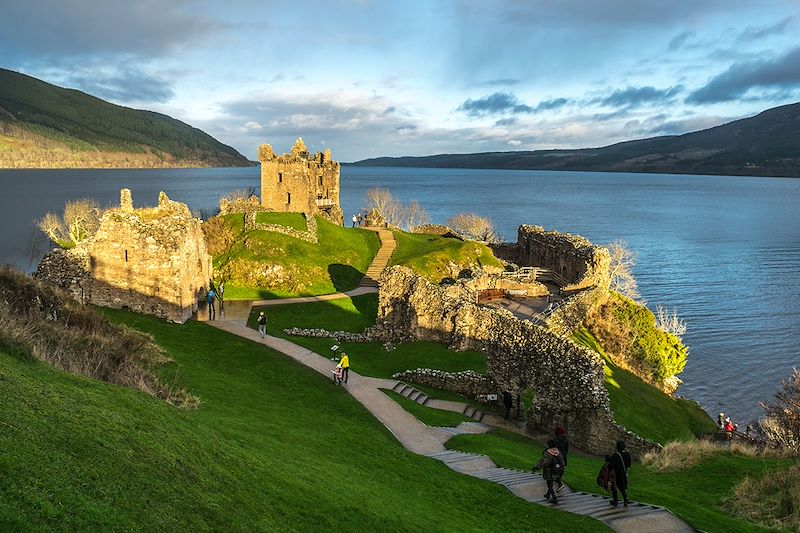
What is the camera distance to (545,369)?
26734 mm

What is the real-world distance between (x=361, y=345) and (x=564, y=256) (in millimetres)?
29688

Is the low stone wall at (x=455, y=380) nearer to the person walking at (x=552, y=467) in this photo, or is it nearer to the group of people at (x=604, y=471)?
the group of people at (x=604, y=471)

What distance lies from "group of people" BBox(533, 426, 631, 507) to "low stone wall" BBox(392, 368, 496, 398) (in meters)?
13.6

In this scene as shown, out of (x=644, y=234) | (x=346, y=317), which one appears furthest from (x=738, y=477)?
(x=644, y=234)

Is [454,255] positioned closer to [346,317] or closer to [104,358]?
[346,317]

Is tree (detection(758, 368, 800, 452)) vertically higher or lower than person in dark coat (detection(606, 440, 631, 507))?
lower

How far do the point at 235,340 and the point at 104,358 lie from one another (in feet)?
52.5

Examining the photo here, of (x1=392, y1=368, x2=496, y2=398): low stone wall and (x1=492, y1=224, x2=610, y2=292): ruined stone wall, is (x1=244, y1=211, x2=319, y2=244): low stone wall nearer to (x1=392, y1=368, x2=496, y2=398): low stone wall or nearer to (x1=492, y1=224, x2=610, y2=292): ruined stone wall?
(x1=492, y1=224, x2=610, y2=292): ruined stone wall

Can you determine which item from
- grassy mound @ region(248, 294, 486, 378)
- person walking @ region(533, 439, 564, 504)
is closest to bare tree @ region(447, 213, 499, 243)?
grassy mound @ region(248, 294, 486, 378)

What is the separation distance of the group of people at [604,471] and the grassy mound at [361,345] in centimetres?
1620

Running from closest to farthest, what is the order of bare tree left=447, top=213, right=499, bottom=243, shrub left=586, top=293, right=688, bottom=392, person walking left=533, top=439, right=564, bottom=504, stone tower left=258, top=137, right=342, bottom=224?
person walking left=533, top=439, right=564, bottom=504, shrub left=586, top=293, right=688, bottom=392, stone tower left=258, top=137, right=342, bottom=224, bare tree left=447, top=213, right=499, bottom=243

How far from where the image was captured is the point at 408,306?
38.8 meters

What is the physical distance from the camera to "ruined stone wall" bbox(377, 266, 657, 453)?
2492 centimetres

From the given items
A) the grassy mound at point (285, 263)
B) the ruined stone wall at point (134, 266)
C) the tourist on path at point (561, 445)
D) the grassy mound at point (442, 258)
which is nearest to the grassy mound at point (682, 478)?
the tourist on path at point (561, 445)
